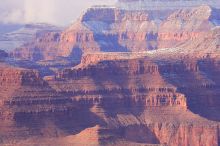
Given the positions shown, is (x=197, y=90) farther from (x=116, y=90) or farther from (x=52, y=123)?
(x=52, y=123)

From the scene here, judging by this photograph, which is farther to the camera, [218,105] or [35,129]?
[218,105]

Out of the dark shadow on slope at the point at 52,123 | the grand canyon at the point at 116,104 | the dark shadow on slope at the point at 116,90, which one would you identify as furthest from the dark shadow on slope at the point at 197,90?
the dark shadow on slope at the point at 52,123

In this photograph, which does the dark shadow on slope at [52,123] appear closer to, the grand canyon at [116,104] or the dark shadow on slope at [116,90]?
the grand canyon at [116,104]

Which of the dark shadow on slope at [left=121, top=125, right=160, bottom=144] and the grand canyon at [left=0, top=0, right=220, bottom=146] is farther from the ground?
the grand canyon at [left=0, top=0, right=220, bottom=146]

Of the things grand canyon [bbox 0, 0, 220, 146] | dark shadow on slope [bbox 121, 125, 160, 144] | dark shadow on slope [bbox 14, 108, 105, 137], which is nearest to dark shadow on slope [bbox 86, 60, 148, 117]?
grand canyon [bbox 0, 0, 220, 146]

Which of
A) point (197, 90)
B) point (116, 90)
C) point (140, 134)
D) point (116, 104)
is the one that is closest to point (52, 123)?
point (140, 134)

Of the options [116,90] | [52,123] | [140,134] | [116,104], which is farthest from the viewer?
[116,90]

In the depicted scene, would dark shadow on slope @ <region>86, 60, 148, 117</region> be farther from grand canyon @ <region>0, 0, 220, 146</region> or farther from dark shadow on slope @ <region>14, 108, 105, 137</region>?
dark shadow on slope @ <region>14, 108, 105, 137</region>

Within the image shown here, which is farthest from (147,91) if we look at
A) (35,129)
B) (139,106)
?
(35,129)

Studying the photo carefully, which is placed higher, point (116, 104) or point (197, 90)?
point (197, 90)

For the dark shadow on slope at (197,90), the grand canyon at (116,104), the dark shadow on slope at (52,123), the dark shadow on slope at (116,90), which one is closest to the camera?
the grand canyon at (116,104)

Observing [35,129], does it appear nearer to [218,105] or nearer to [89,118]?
[89,118]
